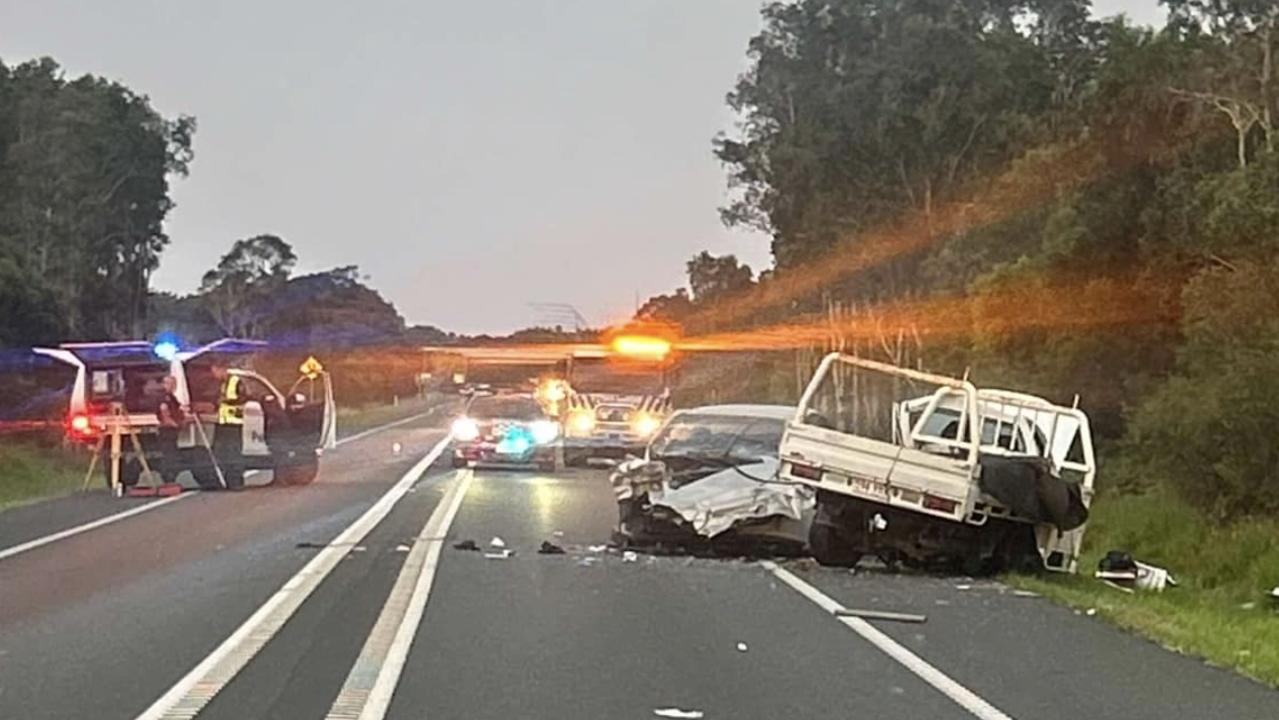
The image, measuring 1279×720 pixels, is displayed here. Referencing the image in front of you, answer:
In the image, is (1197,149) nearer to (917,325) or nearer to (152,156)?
(917,325)

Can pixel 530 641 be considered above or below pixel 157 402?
below

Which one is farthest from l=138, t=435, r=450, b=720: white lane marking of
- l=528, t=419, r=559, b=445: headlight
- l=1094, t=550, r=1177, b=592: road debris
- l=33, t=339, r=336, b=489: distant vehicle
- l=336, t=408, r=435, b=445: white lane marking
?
l=336, t=408, r=435, b=445: white lane marking

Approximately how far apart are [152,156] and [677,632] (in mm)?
63669

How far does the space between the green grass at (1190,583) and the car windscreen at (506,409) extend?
1204 centimetres

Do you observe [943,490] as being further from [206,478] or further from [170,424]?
[206,478]

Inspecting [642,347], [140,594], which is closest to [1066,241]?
[642,347]

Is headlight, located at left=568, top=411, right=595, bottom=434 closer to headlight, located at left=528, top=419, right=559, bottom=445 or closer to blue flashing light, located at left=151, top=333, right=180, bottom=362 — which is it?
headlight, located at left=528, top=419, right=559, bottom=445

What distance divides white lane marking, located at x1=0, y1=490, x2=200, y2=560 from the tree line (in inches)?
560

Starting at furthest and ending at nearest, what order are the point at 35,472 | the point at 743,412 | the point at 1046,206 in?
the point at 1046,206
the point at 35,472
the point at 743,412

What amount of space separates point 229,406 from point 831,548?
15.2m

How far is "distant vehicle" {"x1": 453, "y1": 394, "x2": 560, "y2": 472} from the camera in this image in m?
40.3

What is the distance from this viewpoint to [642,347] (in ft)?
165

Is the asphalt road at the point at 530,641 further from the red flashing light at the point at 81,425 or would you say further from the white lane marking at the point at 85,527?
the red flashing light at the point at 81,425

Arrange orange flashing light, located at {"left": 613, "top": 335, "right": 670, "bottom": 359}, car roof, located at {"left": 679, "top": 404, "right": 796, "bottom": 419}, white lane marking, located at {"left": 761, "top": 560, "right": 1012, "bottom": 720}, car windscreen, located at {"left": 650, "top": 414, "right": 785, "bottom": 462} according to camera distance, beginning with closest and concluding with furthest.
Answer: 1. white lane marking, located at {"left": 761, "top": 560, "right": 1012, "bottom": 720}
2. car windscreen, located at {"left": 650, "top": 414, "right": 785, "bottom": 462}
3. car roof, located at {"left": 679, "top": 404, "right": 796, "bottom": 419}
4. orange flashing light, located at {"left": 613, "top": 335, "right": 670, "bottom": 359}
